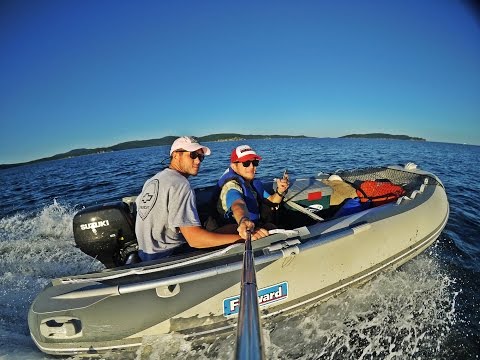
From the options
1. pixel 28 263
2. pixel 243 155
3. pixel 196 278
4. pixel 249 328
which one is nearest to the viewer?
pixel 249 328

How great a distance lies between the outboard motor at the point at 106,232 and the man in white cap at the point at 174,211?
0.61m

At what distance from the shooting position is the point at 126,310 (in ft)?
8.11

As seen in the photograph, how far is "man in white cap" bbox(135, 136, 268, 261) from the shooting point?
2.67 meters

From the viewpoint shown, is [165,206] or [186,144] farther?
[186,144]

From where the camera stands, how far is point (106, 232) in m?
3.39

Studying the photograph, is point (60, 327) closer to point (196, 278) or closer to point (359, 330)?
point (196, 278)

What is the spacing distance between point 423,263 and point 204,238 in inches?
162

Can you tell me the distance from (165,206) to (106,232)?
1199mm

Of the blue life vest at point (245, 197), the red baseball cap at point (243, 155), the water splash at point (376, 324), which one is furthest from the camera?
the red baseball cap at point (243, 155)

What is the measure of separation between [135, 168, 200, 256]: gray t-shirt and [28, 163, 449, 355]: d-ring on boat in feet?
1.06

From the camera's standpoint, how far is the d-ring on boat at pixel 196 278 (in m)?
2.42

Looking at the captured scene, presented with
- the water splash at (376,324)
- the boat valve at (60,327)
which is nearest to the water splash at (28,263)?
the boat valve at (60,327)

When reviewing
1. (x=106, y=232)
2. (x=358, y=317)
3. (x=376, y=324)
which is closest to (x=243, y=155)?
(x=106, y=232)

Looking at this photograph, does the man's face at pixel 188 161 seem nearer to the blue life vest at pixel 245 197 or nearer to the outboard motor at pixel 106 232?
the blue life vest at pixel 245 197
